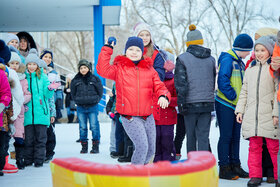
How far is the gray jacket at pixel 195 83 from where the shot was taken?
461 cm

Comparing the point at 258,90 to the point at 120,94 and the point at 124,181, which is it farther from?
the point at 124,181

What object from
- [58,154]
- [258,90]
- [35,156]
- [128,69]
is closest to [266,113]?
[258,90]

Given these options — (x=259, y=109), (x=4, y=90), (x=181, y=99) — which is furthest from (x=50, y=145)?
(x=259, y=109)

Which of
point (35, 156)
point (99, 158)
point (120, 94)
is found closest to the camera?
point (120, 94)

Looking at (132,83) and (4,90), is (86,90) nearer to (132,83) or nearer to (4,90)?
(4,90)

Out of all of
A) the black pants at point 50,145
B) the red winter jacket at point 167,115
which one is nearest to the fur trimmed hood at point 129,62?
the red winter jacket at point 167,115

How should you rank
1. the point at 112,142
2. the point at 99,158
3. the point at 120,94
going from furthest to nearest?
the point at 112,142, the point at 99,158, the point at 120,94

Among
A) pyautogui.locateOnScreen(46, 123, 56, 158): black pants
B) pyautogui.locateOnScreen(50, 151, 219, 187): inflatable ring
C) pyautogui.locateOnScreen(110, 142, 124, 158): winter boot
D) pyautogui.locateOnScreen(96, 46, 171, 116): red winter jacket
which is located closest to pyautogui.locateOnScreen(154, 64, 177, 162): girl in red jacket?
pyautogui.locateOnScreen(96, 46, 171, 116): red winter jacket

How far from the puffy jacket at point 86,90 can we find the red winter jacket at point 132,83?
3306 millimetres

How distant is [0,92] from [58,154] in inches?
107

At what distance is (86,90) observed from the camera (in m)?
7.54

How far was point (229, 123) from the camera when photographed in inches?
188

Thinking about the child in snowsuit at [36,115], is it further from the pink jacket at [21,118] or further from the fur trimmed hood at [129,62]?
the fur trimmed hood at [129,62]

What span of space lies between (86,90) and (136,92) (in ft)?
11.7
